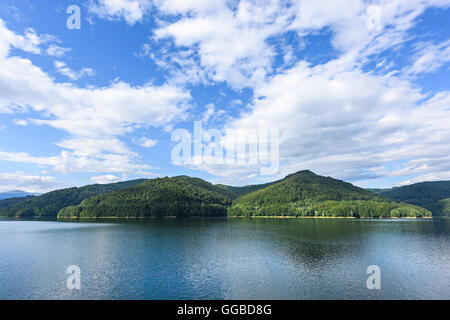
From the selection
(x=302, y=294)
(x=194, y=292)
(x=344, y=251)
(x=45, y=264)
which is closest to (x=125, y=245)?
(x=45, y=264)

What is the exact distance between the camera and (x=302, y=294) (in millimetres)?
34969

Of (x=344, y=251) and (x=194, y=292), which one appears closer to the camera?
(x=194, y=292)

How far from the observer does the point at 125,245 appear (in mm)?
73000

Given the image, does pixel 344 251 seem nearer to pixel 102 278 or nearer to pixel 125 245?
pixel 102 278

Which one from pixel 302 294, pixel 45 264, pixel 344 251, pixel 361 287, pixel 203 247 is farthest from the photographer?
pixel 203 247

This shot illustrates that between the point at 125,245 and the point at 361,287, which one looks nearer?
the point at 361,287

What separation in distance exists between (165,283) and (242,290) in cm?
1255

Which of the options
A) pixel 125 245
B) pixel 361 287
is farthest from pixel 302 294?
pixel 125 245

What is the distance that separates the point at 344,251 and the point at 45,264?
228ft
